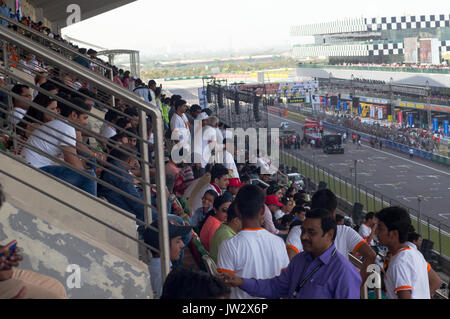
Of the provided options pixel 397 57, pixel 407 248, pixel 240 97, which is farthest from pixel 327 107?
pixel 407 248

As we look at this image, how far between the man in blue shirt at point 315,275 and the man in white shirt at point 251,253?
5.1 inches

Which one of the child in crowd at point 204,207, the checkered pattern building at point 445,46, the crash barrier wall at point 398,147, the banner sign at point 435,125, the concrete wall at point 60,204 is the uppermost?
the checkered pattern building at point 445,46

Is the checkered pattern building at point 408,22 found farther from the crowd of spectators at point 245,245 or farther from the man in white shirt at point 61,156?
the man in white shirt at point 61,156

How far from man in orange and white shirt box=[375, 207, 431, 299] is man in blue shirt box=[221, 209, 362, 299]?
35 centimetres

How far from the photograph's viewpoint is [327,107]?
185 feet

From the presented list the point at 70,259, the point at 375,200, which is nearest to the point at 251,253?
the point at 70,259

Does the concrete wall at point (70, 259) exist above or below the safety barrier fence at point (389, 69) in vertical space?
below

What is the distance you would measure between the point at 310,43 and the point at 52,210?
76.4m

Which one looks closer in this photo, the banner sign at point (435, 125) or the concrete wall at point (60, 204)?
the concrete wall at point (60, 204)

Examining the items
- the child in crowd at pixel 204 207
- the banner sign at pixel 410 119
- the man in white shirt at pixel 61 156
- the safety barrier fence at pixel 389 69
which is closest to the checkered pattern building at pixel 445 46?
the safety barrier fence at pixel 389 69

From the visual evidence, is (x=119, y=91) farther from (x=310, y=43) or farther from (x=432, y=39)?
(x=310, y=43)

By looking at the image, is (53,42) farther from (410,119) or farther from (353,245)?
(410,119)

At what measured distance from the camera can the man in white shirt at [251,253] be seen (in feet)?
8.93

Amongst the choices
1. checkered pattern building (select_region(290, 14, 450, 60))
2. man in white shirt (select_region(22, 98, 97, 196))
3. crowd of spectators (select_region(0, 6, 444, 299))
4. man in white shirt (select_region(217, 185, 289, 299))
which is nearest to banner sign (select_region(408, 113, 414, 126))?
checkered pattern building (select_region(290, 14, 450, 60))
